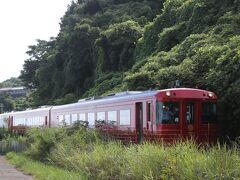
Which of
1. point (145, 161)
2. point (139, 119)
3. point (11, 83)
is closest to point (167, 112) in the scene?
point (139, 119)

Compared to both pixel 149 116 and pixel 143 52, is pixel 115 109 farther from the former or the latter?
pixel 143 52

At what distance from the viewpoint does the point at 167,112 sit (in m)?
18.7

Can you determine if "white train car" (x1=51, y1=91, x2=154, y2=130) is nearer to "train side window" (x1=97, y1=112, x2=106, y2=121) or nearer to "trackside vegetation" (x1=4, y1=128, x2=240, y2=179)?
"train side window" (x1=97, y1=112, x2=106, y2=121)

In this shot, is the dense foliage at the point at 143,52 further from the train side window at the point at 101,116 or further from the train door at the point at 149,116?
the train side window at the point at 101,116

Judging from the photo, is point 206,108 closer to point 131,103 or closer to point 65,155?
point 131,103

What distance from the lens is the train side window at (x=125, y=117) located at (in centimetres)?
2047

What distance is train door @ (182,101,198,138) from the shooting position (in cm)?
1883

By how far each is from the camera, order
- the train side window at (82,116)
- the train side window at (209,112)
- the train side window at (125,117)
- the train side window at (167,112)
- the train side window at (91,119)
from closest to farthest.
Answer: the train side window at (167,112)
the train side window at (209,112)
the train side window at (125,117)
the train side window at (91,119)
the train side window at (82,116)

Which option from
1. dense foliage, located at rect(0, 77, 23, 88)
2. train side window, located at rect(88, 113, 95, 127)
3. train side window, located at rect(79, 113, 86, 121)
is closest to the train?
train side window, located at rect(88, 113, 95, 127)

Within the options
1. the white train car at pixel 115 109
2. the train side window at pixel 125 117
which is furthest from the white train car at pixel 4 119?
the train side window at pixel 125 117

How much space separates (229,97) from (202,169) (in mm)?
12227

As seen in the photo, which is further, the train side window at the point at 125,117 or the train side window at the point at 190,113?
Result: the train side window at the point at 125,117

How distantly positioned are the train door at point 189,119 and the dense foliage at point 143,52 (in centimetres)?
184

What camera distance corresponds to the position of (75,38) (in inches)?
2399
